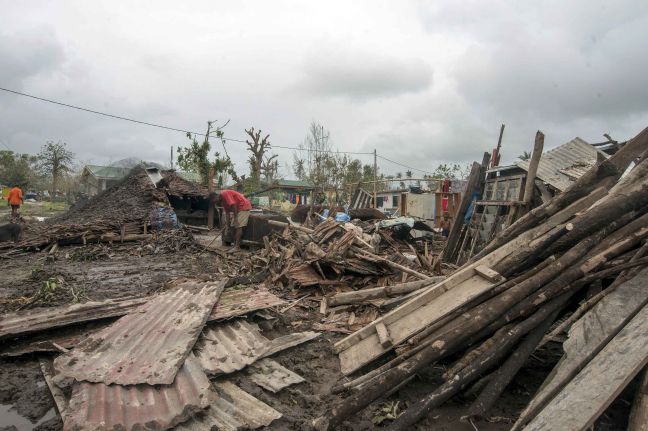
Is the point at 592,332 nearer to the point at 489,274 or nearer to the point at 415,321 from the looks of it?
the point at 489,274

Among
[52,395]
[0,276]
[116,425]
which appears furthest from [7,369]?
[0,276]

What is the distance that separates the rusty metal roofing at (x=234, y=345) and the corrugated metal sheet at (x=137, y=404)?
0.44 meters

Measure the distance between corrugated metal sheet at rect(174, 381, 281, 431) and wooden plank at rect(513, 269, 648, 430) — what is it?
68.4 inches

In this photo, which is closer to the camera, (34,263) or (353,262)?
(353,262)

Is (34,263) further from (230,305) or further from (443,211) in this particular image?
(443,211)

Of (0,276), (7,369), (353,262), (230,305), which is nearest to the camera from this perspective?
(7,369)

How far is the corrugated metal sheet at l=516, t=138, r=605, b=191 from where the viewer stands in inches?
322

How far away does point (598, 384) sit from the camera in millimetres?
Result: 2066

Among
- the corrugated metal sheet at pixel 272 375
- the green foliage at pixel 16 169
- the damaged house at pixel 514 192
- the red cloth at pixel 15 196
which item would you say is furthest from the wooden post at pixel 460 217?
the green foliage at pixel 16 169

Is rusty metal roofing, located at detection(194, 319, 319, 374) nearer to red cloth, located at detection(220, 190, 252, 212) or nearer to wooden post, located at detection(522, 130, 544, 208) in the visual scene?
wooden post, located at detection(522, 130, 544, 208)

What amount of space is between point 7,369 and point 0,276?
21.1 feet

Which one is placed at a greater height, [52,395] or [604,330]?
[604,330]

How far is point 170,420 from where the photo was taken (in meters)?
2.54

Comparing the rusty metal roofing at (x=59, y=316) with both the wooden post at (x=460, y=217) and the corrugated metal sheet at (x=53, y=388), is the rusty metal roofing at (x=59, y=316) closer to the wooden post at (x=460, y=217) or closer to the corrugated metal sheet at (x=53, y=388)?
the corrugated metal sheet at (x=53, y=388)
